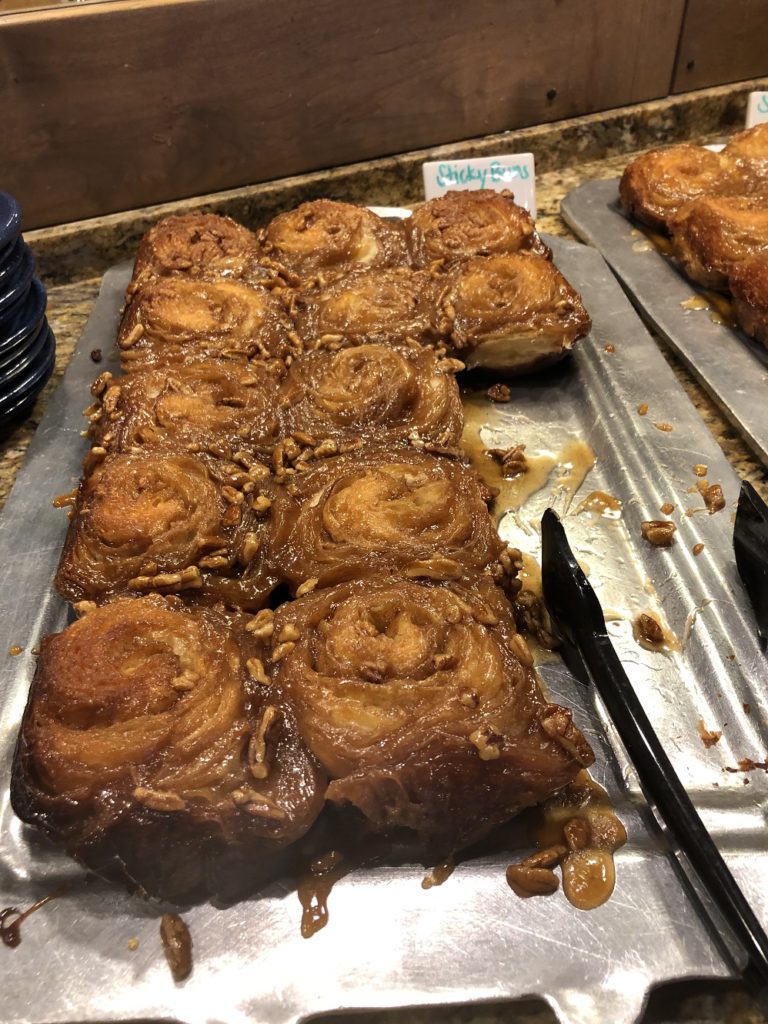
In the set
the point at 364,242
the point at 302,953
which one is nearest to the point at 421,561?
the point at 302,953

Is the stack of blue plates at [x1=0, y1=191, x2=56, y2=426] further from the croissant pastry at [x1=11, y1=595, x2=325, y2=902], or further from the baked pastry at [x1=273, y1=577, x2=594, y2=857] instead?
the baked pastry at [x1=273, y1=577, x2=594, y2=857]

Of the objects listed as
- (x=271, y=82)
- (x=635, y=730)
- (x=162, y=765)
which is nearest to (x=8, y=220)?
(x=271, y=82)

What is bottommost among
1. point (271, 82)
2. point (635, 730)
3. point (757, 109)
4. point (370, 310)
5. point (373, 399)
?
point (635, 730)

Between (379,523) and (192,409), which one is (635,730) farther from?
(192,409)

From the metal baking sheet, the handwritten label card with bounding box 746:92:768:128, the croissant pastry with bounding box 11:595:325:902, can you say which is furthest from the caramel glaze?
the handwritten label card with bounding box 746:92:768:128

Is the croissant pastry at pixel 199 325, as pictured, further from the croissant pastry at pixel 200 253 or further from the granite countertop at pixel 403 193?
the granite countertop at pixel 403 193

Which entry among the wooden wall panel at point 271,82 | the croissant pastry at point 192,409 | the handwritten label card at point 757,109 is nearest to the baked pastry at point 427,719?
the croissant pastry at point 192,409

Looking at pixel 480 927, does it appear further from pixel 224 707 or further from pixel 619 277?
pixel 619 277

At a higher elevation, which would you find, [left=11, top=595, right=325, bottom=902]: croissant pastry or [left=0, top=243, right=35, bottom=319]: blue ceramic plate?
[left=0, top=243, right=35, bottom=319]: blue ceramic plate
